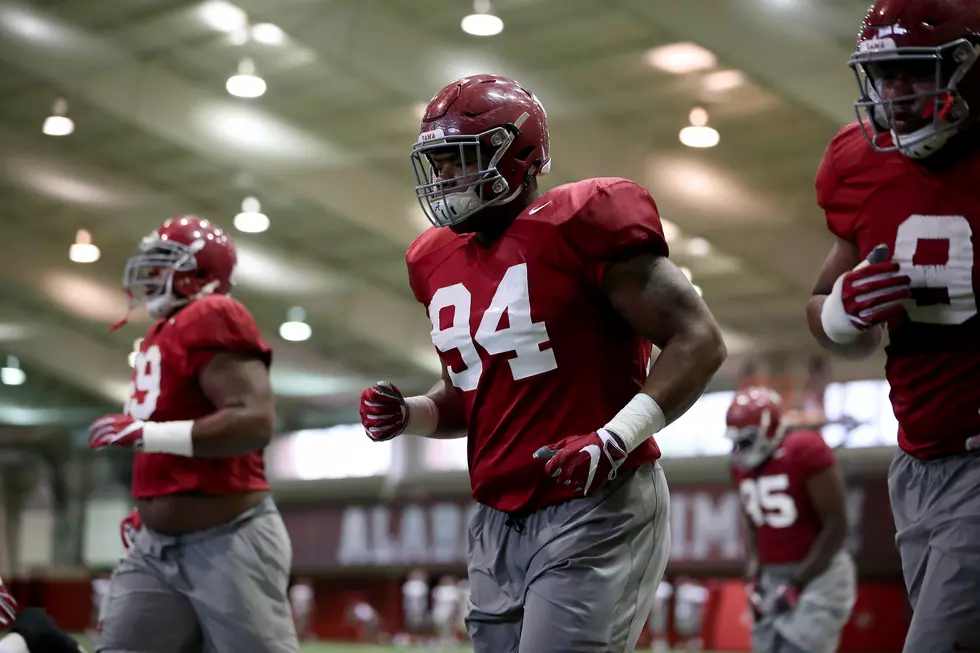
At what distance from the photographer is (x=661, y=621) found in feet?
54.5

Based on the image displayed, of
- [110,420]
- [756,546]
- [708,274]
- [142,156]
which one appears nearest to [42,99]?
[142,156]

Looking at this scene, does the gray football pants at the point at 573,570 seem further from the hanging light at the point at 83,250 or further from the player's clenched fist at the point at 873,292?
the hanging light at the point at 83,250

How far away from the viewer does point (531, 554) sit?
281 centimetres

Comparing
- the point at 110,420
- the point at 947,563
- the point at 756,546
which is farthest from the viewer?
the point at 756,546

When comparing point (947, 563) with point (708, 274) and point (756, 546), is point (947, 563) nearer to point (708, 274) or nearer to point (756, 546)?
point (756, 546)

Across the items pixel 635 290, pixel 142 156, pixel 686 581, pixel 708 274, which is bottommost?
pixel 686 581

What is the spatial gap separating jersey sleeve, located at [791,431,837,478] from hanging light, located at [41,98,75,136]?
10.0 metres

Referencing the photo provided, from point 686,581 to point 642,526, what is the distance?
14.2m

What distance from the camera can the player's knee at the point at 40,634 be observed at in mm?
4133

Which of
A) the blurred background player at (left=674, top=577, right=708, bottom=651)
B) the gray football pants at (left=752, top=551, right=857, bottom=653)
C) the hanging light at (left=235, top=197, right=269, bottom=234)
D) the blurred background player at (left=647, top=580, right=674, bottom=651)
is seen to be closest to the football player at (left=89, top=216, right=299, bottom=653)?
the gray football pants at (left=752, top=551, right=857, bottom=653)

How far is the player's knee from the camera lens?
4.13m

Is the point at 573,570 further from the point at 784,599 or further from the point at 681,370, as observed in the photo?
the point at 784,599

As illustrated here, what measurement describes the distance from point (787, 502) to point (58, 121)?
10.3 meters

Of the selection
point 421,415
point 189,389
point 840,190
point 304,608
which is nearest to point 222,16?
point 189,389
